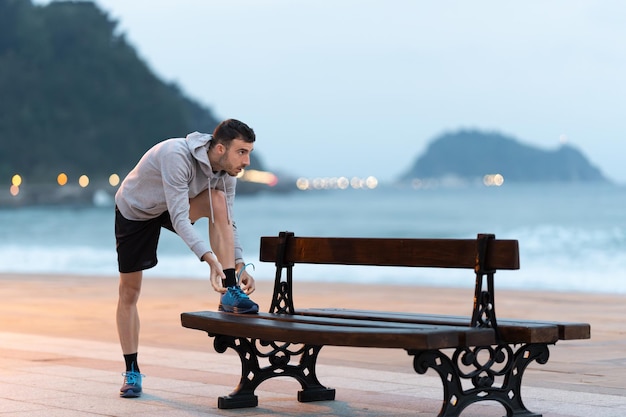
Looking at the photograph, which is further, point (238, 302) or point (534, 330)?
point (238, 302)

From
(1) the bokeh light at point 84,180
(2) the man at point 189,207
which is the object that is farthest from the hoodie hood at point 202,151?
(1) the bokeh light at point 84,180

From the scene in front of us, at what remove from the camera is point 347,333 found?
17.9 feet

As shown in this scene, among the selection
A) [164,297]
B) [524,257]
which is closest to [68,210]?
[524,257]

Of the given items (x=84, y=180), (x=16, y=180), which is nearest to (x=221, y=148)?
(x=16, y=180)

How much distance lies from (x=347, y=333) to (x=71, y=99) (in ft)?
481

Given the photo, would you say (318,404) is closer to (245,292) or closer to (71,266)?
(245,292)

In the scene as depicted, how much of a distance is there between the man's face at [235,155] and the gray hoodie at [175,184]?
100 mm

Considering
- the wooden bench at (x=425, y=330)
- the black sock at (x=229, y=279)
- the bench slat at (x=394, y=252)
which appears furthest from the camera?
the black sock at (x=229, y=279)

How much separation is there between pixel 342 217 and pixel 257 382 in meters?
102

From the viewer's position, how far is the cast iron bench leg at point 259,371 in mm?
6516

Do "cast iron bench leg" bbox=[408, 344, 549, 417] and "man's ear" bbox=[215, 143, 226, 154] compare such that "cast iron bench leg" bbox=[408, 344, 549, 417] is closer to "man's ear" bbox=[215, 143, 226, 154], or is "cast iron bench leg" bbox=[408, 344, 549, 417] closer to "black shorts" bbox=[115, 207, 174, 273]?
"man's ear" bbox=[215, 143, 226, 154]

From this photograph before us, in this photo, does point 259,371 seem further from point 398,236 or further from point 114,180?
point 114,180

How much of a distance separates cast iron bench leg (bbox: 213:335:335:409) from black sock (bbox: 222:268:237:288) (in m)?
0.30

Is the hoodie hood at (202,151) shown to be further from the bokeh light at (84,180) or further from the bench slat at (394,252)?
the bokeh light at (84,180)
